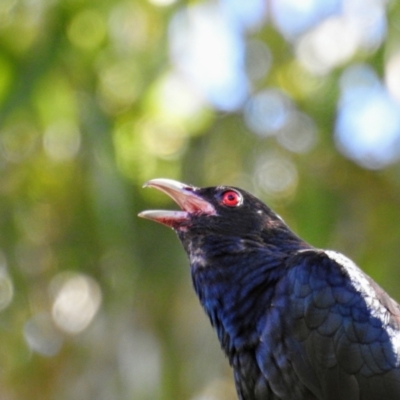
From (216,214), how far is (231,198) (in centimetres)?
14

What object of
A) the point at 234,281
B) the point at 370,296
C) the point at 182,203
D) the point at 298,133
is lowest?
the point at 370,296

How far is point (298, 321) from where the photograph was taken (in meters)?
4.72

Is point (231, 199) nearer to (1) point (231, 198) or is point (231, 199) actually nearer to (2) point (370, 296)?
(1) point (231, 198)

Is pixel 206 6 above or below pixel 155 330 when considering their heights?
above

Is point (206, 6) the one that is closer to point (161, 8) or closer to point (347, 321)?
point (161, 8)

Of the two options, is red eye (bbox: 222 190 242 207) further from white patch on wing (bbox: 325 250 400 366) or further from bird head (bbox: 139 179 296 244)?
white patch on wing (bbox: 325 250 400 366)

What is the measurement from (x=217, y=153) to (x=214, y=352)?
77.7 inches

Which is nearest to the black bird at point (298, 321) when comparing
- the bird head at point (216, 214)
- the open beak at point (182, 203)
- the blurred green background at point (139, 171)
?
the bird head at point (216, 214)

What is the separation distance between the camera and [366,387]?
4.54 m

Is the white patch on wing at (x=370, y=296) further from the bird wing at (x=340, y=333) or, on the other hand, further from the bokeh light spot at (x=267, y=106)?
the bokeh light spot at (x=267, y=106)

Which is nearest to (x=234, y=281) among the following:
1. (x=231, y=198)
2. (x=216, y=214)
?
(x=216, y=214)

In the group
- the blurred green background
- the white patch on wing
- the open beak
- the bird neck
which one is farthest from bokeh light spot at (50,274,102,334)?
the white patch on wing

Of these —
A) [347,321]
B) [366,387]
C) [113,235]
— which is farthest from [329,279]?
[113,235]

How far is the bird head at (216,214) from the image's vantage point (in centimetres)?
556
